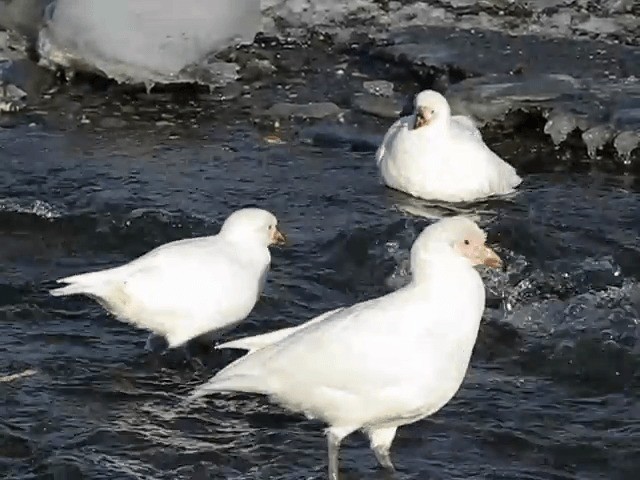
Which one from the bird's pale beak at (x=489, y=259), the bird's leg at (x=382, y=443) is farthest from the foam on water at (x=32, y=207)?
the bird's pale beak at (x=489, y=259)

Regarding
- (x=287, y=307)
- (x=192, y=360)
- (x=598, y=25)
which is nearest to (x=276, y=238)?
(x=287, y=307)

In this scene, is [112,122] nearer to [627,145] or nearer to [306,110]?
[306,110]

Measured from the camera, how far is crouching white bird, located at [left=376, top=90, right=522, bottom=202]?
8.02 metres

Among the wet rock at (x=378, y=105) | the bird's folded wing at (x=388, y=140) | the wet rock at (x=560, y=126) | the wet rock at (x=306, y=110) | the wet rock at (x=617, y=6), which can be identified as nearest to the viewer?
the bird's folded wing at (x=388, y=140)

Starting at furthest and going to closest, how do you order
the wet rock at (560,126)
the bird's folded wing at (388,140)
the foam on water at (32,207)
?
the wet rock at (560,126) < the bird's folded wing at (388,140) < the foam on water at (32,207)

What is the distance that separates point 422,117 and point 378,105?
1758 millimetres

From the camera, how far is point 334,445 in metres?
4.97

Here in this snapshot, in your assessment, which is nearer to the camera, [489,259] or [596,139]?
[489,259]

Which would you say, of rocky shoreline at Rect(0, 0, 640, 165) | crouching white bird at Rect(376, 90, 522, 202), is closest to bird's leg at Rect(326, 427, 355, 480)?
crouching white bird at Rect(376, 90, 522, 202)

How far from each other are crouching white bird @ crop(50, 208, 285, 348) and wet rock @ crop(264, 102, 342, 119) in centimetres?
362

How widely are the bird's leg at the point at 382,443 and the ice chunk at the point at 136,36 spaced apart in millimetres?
5535

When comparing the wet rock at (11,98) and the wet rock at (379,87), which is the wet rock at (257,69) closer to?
the wet rock at (379,87)

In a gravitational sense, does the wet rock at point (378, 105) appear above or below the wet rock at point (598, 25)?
below

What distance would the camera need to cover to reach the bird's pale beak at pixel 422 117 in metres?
8.12
